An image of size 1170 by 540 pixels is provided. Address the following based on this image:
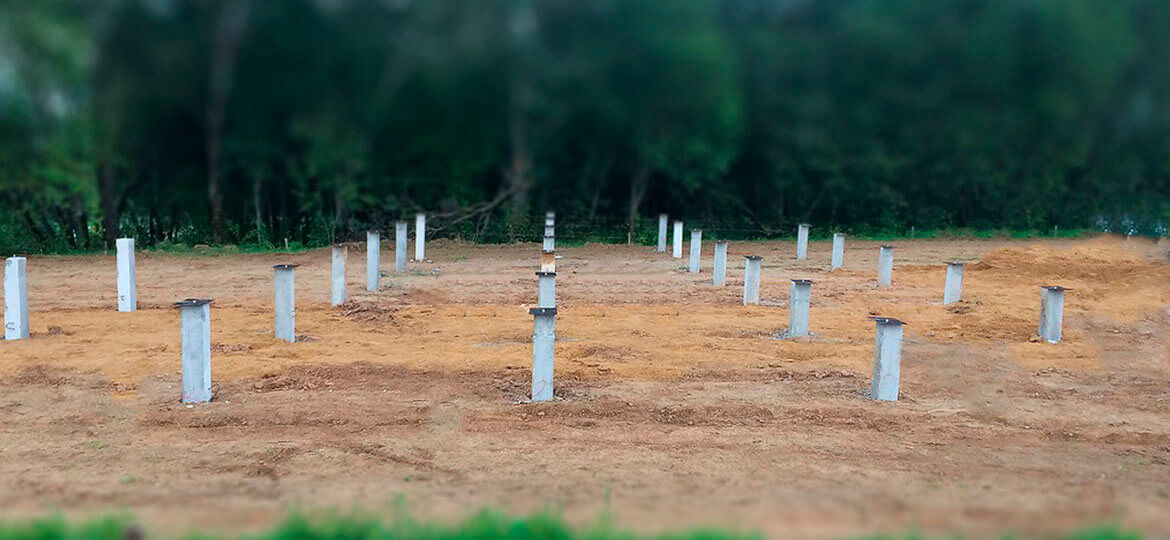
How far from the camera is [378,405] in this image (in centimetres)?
680

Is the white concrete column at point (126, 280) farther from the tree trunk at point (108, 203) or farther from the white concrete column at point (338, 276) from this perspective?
the tree trunk at point (108, 203)

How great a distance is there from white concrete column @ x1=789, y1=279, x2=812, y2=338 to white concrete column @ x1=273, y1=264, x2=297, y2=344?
5137mm

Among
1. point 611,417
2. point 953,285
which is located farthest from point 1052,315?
point 611,417

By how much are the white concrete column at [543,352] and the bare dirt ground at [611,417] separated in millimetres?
183

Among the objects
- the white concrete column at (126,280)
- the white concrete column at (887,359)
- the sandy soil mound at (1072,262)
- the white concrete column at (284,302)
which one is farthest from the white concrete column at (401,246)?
the sandy soil mound at (1072,262)

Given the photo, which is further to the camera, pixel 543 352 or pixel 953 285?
pixel 953 285

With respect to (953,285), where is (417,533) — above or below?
below

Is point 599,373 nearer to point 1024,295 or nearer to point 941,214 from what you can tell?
point 1024,295

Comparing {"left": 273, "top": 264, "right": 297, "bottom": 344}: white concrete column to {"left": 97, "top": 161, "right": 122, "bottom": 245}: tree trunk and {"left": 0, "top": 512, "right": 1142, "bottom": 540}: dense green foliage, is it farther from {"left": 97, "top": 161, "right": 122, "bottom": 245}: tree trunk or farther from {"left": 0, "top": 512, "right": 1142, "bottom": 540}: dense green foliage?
{"left": 97, "top": 161, "right": 122, "bottom": 245}: tree trunk

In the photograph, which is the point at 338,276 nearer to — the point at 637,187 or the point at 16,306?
the point at 16,306

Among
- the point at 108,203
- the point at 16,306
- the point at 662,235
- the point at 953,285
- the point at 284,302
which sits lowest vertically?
the point at 16,306

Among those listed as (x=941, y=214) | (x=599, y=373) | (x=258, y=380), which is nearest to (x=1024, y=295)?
(x=599, y=373)

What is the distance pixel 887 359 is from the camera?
23.2 feet

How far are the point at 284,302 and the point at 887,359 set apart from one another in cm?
571
